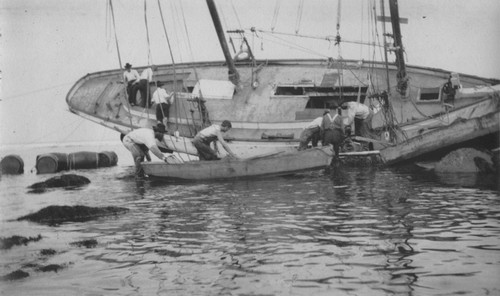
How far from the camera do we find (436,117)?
21.4 meters

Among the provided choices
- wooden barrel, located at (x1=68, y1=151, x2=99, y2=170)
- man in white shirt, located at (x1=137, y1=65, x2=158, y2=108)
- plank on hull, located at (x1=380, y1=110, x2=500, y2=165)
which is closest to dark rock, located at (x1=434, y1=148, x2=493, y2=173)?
plank on hull, located at (x1=380, y1=110, x2=500, y2=165)

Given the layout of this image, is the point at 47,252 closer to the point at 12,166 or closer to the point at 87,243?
the point at 87,243

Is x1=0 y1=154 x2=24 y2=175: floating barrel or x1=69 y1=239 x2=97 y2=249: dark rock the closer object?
x1=69 y1=239 x2=97 y2=249: dark rock

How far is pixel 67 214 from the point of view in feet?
44.5

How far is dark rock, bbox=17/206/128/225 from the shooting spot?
13.4 metres

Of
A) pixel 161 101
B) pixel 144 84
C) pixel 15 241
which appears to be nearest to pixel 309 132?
pixel 161 101

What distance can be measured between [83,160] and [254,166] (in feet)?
45.4

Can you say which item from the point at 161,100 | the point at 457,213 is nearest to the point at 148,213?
the point at 457,213

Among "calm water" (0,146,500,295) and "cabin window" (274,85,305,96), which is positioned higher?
"cabin window" (274,85,305,96)

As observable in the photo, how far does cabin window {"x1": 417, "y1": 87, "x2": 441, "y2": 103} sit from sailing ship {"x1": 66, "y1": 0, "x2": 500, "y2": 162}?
0.12 feet

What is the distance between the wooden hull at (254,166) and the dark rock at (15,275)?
10.6 meters

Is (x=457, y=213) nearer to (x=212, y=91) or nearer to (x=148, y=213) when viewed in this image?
(x=148, y=213)

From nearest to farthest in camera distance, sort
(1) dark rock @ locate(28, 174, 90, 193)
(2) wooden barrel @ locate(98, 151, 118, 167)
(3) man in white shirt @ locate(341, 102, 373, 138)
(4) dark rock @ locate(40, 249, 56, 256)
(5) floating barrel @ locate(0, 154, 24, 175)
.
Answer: (4) dark rock @ locate(40, 249, 56, 256) < (1) dark rock @ locate(28, 174, 90, 193) < (3) man in white shirt @ locate(341, 102, 373, 138) < (5) floating barrel @ locate(0, 154, 24, 175) < (2) wooden barrel @ locate(98, 151, 118, 167)

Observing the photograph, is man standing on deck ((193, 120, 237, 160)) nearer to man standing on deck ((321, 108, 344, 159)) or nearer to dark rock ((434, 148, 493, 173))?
man standing on deck ((321, 108, 344, 159))
